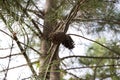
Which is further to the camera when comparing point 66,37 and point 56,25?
point 56,25

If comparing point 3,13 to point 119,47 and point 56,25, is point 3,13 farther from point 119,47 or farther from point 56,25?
point 119,47

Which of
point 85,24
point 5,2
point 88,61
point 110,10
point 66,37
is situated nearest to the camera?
point 5,2

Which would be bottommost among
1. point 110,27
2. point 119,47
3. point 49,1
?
point 119,47

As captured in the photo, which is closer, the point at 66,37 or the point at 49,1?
the point at 66,37

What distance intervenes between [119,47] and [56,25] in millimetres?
682

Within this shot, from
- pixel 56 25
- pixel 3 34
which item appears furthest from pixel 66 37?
pixel 56 25

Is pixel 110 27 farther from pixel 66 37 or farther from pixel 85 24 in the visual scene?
pixel 66 37

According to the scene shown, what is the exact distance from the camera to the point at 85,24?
8.28 feet

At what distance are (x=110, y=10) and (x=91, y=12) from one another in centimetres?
16

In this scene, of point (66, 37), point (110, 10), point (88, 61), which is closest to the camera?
point (66, 37)

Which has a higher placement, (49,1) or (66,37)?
(49,1)

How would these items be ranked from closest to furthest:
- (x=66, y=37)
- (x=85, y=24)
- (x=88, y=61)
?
1. (x=66, y=37)
2. (x=85, y=24)
3. (x=88, y=61)

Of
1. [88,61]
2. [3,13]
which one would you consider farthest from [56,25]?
→ [88,61]

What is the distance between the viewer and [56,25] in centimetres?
226
